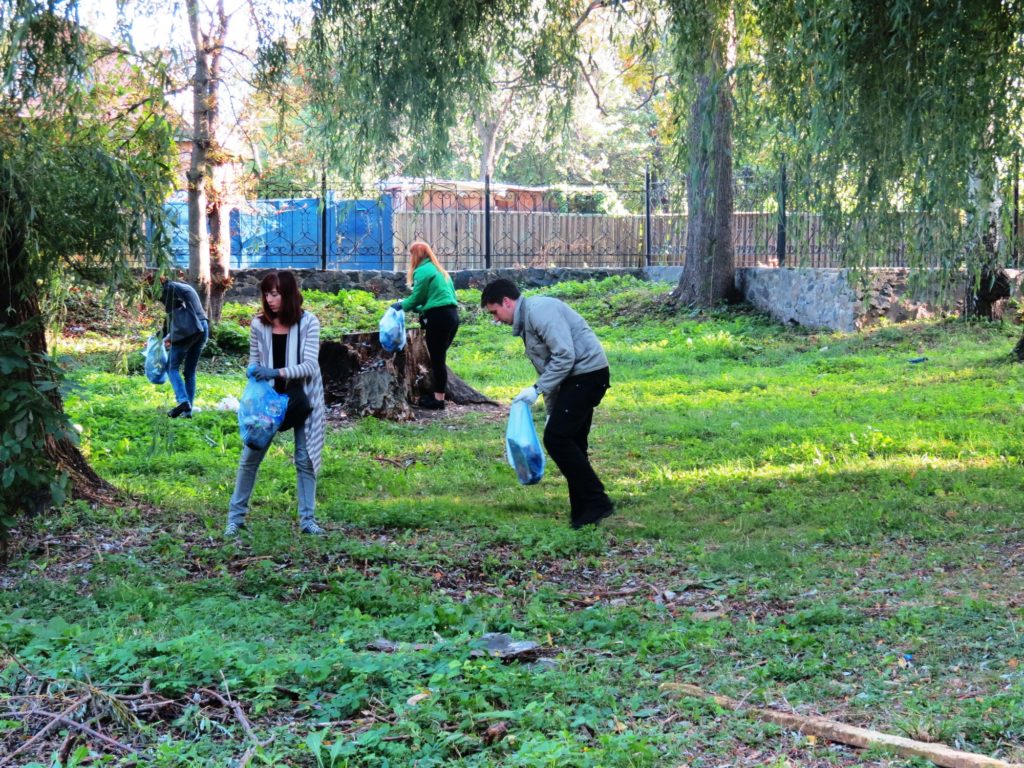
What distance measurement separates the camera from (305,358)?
6.85m

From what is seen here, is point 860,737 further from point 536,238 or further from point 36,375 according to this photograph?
point 536,238

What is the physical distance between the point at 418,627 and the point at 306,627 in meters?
0.54

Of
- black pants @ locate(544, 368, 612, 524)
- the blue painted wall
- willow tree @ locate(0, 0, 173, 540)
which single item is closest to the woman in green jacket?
black pants @ locate(544, 368, 612, 524)

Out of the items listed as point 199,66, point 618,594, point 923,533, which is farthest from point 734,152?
point 199,66

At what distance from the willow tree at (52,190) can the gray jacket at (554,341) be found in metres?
2.45

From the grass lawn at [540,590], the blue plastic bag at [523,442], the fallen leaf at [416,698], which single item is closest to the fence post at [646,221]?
the grass lawn at [540,590]

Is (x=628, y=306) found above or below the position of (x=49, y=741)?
above

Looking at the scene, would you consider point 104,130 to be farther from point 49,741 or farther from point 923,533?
point 923,533

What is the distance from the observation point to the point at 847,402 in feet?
37.2

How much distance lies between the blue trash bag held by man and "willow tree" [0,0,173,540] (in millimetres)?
1123

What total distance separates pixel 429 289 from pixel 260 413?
5.12m

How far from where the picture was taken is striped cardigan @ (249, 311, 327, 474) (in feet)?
22.3

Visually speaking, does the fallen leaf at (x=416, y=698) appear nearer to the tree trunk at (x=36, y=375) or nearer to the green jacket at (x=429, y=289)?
the tree trunk at (x=36, y=375)

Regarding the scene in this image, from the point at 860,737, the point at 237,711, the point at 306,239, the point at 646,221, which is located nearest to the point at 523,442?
the point at 237,711
